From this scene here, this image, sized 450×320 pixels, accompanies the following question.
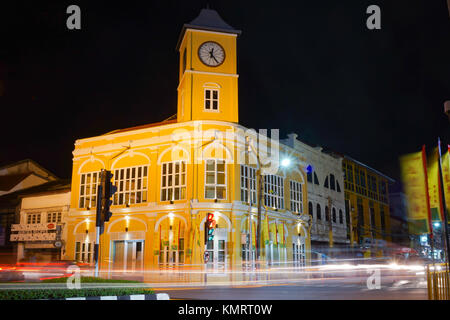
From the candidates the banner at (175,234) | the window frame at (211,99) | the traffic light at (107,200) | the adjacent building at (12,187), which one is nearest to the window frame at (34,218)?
the adjacent building at (12,187)

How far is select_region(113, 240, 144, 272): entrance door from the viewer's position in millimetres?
32219

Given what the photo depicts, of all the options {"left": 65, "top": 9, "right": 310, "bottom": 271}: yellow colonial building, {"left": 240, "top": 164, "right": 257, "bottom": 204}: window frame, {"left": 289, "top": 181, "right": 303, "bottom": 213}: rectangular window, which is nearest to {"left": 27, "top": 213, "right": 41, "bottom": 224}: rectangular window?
{"left": 65, "top": 9, "right": 310, "bottom": 271}: yellow colonial building

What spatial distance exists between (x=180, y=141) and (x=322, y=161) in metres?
20.2

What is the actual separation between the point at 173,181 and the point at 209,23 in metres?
13.0

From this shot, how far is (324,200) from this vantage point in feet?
152

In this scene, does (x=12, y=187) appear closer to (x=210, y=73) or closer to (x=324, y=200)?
(x=210, y=73)

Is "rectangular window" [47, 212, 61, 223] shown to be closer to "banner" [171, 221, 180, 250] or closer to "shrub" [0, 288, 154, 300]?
"banner" [171, 221, 180, 250]

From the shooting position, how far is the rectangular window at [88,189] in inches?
1375

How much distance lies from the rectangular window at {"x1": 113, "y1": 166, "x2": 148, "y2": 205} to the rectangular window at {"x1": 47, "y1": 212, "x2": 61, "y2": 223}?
7.94 m

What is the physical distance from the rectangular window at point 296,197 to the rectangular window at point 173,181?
11390 millimetres

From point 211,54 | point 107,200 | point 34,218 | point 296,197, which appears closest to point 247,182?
point 296,197
